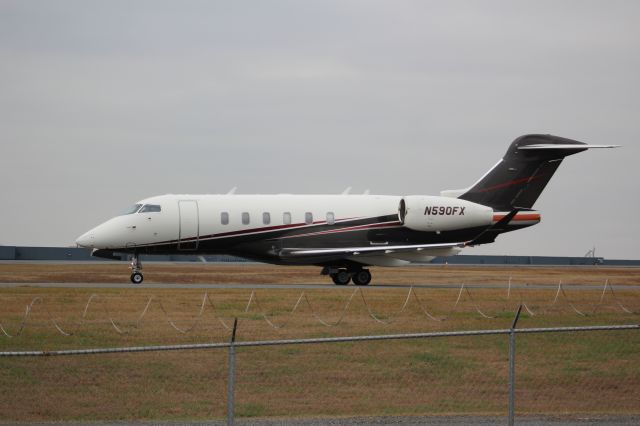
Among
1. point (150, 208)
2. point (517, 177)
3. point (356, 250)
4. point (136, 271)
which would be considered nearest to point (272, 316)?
point (356, 250)

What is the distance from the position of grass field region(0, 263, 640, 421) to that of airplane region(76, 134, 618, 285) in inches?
226

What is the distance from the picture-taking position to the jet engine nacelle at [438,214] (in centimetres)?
4331

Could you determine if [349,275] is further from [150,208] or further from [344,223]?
[150,208]

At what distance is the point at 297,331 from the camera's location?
87.7ft

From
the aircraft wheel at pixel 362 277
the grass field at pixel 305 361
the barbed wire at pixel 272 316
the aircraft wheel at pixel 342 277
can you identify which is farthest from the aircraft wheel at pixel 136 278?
the aircraft wheel at pixel 362 277

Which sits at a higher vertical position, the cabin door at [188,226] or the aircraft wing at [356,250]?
the cabin door at [188,226]

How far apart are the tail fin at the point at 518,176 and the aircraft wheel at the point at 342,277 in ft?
20.3

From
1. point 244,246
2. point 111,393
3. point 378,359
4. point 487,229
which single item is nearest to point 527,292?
point 487,229

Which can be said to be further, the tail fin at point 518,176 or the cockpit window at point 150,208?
the tail fin at point 518,176

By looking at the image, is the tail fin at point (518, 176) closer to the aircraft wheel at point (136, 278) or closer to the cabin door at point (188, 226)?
the cabin door at point (188, 226)

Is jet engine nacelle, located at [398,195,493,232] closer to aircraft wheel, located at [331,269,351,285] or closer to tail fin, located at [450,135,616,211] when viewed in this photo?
tail fin, located at [450,135,616,211]

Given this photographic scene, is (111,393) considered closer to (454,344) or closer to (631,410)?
(631,410)

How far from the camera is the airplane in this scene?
4166cm

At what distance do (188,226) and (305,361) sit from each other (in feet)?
71.3
